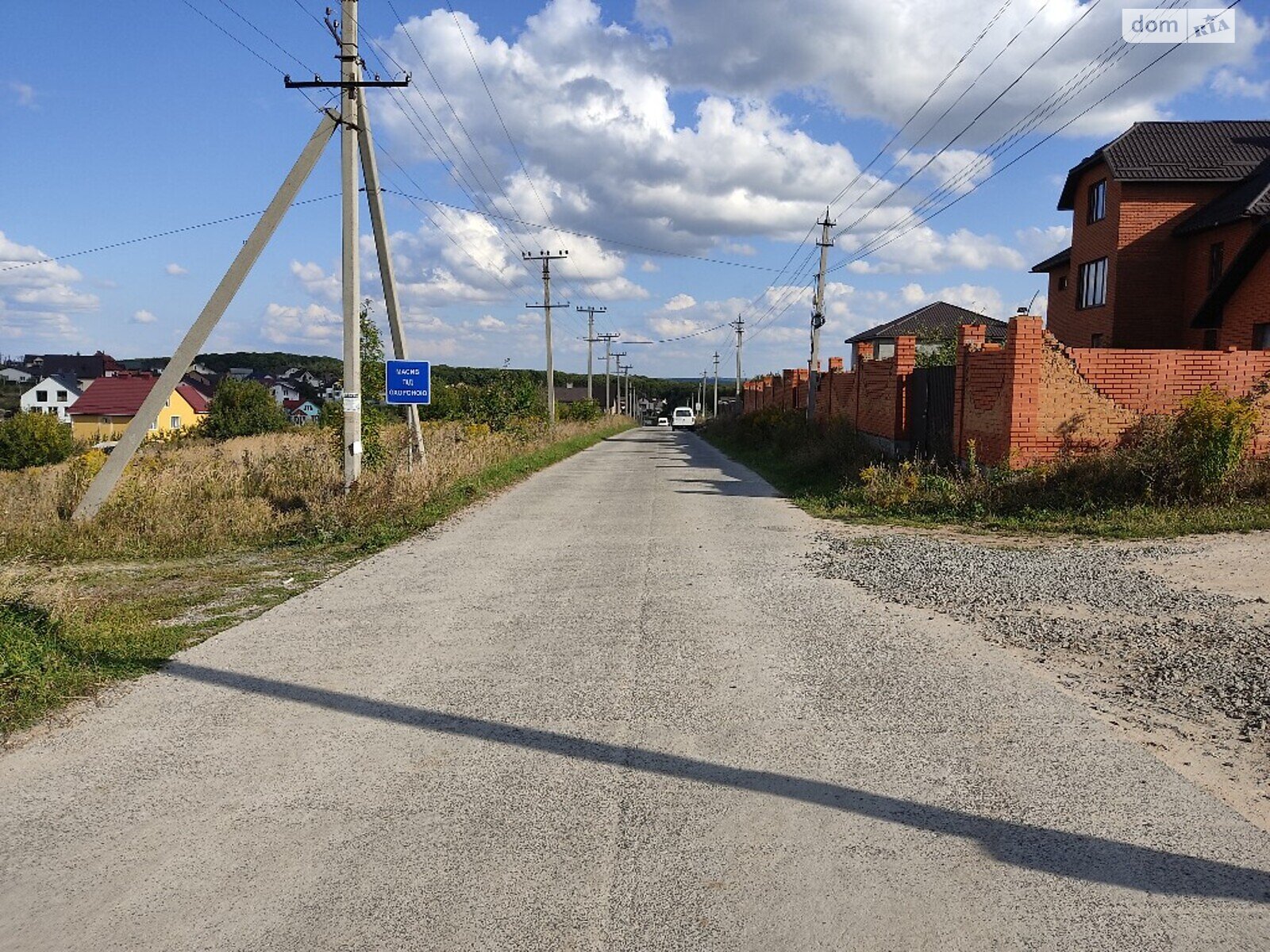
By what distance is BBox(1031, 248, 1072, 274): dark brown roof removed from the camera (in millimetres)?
30822

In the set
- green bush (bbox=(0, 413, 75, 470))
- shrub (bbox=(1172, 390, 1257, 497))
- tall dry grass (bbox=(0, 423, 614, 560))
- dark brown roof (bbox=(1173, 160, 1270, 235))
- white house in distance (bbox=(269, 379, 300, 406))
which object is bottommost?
green bush (bbox=(0, 413, 75, 470))

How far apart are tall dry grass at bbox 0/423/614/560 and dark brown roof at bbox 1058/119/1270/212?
857 inches

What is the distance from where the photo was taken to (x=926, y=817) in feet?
12.3

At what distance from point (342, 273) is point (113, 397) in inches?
2856

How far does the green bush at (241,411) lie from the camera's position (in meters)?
64.2

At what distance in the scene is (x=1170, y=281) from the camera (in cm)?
2573

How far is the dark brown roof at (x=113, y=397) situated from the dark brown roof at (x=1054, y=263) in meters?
64.6

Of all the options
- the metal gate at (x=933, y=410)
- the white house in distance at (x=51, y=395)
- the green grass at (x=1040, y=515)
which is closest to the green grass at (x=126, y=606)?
the green grass at (x=1040, y=515)

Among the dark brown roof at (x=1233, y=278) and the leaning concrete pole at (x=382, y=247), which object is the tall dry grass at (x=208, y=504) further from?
the dark brown roof at (x=1233, y=278)

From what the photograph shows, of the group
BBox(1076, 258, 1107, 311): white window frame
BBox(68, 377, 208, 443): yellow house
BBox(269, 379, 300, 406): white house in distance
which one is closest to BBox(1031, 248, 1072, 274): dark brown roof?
BBox(1076, 258, 1107, 311): white window frame

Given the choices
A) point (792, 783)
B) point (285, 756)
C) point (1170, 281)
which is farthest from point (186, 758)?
point (1170, 281)

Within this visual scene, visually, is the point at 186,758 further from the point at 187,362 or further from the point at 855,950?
the point at 187,362

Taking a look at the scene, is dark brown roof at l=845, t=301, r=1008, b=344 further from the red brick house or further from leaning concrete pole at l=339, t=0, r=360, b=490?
leaning concrete pole at l=339, t=0, r=360, b=490

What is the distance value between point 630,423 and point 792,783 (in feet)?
263
